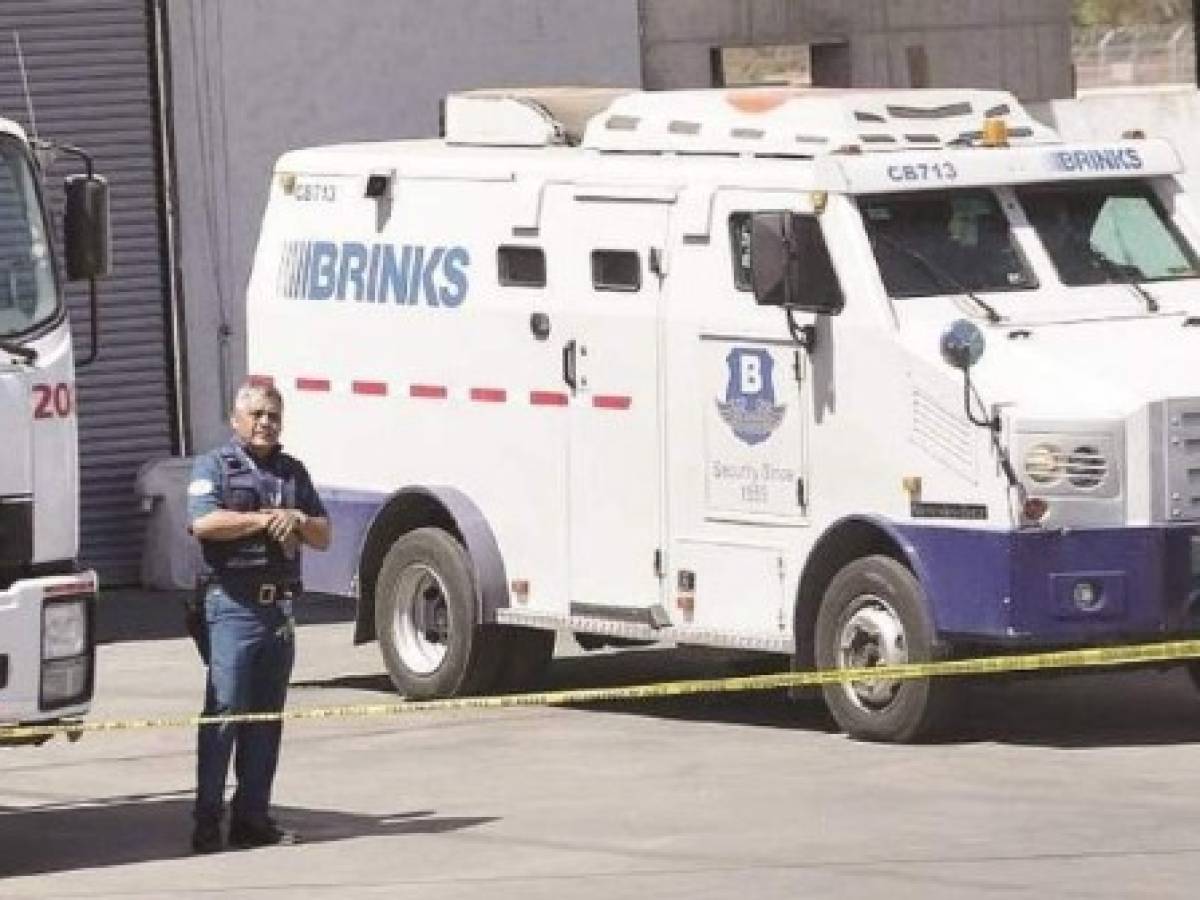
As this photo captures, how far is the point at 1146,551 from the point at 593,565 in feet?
9.85

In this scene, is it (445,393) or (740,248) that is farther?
(445,393)

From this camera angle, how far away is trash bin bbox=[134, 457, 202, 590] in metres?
24.3

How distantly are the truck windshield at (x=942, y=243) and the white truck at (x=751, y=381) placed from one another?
0.02 meters

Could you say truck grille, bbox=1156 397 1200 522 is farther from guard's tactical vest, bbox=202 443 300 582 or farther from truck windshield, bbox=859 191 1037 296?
guard's tactical vest, bbox=202 443 300 582

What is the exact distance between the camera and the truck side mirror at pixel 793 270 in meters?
16.7

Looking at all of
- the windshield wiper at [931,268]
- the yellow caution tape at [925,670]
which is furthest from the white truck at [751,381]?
the yellow caution tape at [925,670]

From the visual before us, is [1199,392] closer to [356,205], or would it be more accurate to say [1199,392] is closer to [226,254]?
[356,205]

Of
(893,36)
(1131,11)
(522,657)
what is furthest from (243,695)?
(1131,11)

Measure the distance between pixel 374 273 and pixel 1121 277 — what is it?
382 centimetres

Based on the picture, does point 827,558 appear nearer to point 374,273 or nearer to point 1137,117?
point 374,273

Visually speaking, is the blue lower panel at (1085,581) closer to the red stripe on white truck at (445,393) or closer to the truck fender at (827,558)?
the truck fender at (827,558)

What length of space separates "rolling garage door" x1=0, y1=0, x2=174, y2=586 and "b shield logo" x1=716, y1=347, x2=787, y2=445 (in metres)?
8.01

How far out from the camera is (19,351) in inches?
545

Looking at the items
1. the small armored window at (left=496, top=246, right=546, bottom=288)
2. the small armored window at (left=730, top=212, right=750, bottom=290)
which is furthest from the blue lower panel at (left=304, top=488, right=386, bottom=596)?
the small armored window at (left=730, top=212, right=750, bottom=290)
